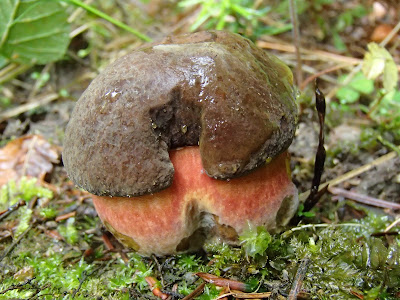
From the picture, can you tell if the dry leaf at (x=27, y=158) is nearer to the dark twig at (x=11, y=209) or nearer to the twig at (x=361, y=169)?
the dark twig at (x=11, y=209)

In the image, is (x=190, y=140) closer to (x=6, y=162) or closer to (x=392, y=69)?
(x=392, y=69)

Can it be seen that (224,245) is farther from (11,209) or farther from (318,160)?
(11,209)

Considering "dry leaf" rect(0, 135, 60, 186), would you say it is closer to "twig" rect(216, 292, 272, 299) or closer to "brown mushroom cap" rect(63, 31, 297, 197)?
"brown mushroom cap" rect(63, 31, 297, 197)

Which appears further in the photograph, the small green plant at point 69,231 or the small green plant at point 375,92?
the small green plant at point 375,92

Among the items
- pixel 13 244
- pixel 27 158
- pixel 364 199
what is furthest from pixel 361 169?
pixel 27 158

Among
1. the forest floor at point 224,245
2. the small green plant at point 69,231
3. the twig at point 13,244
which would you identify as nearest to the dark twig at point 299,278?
the forest floor at point 224,245

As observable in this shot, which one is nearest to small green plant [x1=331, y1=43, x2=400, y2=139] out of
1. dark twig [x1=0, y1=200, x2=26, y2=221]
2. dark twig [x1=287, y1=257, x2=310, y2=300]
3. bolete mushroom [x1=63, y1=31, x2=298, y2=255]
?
bolete mushroom [x1=63, y1=31, x2=298, y2=255]

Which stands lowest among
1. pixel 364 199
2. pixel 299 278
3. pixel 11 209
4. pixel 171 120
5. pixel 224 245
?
pixel 364 199

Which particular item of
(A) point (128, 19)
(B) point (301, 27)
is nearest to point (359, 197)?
(B) point (301, 27)
